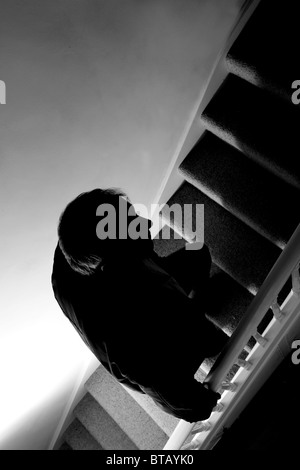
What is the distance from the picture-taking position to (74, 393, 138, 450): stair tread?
11.2ft

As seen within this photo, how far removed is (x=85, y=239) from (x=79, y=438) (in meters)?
2.89

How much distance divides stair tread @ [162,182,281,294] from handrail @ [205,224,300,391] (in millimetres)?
556

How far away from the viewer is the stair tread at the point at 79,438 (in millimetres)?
3629

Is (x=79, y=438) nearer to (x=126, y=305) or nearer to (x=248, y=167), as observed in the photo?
(x=126, y=305)

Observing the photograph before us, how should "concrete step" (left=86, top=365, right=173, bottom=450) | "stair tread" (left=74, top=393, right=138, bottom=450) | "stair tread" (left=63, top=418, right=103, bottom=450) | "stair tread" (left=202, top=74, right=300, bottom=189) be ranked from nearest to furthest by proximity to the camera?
"stair tread" (left=202, top=74, right=300, bottom=189) < "concrete step" (left=86, top=365, right=173, bottom=450) < "stair tread" (left=74, top=393, right=138, bottom=450) < "stair tread" (left=63, top=418, right=103, bottom=450)

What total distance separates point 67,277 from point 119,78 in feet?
2.97

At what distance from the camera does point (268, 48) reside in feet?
7.05

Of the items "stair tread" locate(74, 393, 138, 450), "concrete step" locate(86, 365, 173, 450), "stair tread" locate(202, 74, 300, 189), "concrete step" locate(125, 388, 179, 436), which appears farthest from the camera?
"stair tread" locate(74, 393, 138, 450)

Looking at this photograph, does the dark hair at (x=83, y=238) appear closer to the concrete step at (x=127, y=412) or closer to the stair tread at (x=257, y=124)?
the stair tread at (x=257, y=124)
